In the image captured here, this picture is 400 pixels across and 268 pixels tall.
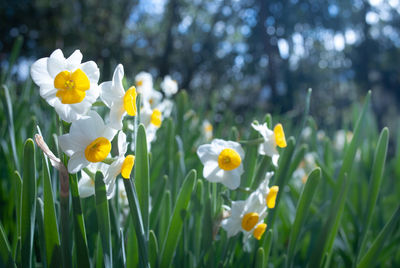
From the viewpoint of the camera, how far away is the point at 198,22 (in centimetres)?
1402

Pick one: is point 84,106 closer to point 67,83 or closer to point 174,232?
point 67,83

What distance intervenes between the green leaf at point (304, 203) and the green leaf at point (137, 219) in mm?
275

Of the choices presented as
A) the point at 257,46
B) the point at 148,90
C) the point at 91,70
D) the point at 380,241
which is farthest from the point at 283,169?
the point at 257,46

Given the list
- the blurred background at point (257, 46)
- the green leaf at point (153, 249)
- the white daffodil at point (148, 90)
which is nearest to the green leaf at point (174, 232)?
the green leaf at point (153, 249)

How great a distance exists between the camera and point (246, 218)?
597 millimetres

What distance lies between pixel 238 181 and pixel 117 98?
0.85 ft

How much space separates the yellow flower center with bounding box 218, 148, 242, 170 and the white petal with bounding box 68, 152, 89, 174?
243 mm

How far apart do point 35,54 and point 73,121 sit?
10278 millimetres

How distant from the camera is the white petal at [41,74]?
448 mm

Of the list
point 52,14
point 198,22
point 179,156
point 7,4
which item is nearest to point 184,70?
point 198,22

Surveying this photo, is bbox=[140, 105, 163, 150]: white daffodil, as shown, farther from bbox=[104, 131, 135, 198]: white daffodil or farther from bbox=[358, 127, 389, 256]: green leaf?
bbox=[358, 127, 389, 256]: green leaf

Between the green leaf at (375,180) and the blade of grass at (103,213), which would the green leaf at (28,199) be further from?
the green leaf at (375,180)

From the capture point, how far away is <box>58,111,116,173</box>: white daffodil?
0.42 m

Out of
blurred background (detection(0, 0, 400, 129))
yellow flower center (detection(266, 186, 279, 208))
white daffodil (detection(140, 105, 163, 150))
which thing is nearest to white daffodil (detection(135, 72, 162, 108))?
white daffodil (detection(140, 105, 163, 150))
